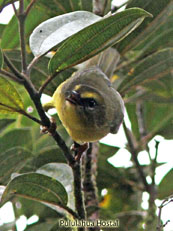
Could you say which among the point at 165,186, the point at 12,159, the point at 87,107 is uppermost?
the point at 87,107

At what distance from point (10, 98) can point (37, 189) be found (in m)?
0.37

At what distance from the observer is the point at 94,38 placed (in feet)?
5.01

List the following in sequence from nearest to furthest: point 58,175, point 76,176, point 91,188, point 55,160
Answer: point 76,176
point 58,175
point 91,188
point 55,160

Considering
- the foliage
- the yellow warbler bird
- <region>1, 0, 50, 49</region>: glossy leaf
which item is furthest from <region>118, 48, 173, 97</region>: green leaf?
<region>1, 0, 50, 49</region>: glossy leaf

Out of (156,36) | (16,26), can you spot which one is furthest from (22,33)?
(156,36)

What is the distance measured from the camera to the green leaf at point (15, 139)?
2.17m

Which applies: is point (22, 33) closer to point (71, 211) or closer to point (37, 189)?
point (37, 189)

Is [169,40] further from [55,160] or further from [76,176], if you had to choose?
[76,176]

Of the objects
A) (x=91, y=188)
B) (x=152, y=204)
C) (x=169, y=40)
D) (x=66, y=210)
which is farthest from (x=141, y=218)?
(x=169, y=40)

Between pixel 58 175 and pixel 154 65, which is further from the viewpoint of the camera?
pixel 154 65

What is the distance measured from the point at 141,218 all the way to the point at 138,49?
3.38ft

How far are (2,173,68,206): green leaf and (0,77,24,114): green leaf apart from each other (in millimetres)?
258

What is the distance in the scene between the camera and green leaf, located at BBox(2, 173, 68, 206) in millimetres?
1530

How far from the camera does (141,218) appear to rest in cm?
231
